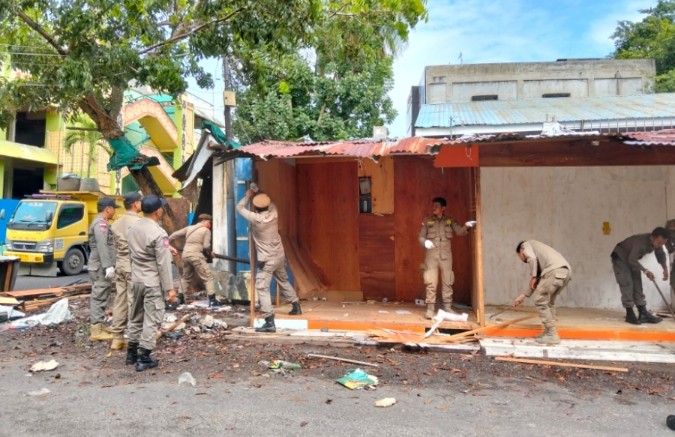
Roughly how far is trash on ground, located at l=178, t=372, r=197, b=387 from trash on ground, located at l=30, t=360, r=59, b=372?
1543mm

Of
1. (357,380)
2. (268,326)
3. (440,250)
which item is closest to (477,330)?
(440,250)

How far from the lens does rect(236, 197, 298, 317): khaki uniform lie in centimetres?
662

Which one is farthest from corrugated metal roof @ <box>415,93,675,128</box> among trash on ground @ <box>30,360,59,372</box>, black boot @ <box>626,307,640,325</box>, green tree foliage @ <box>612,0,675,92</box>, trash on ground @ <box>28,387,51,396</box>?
green tree foliage @ <box>612,0,675,92</box>

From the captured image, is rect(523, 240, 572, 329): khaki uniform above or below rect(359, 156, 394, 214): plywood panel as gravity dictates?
below

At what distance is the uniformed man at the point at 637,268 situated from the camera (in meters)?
6.38

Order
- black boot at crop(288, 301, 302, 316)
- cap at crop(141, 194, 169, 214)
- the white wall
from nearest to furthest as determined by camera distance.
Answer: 1. cap at crop(141, 194, 169, 214)
2. black boot at crop(288, 301, 302, 316)
3. the white wall

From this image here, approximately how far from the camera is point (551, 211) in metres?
7.54

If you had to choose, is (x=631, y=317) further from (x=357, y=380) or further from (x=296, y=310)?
(x=296, y=310)

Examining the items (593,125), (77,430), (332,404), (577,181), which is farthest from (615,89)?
(77,430)

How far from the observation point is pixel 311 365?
213 inches

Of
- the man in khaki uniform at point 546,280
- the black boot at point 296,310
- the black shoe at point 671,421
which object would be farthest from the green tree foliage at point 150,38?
the black shoe at point 671,421

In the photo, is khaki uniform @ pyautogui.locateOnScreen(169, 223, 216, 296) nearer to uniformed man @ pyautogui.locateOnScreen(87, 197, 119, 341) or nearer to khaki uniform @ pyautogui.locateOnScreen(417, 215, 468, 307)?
uniformed man @ pyautogui.locateOnScreen(87, 197, 119, 341)

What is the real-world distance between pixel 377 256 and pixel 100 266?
4.25 m

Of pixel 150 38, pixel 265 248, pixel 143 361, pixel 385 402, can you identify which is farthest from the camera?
pixel 150 38
